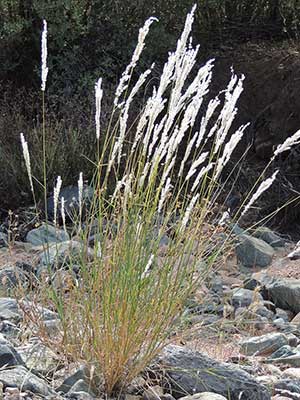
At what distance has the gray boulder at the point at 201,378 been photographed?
338 cm

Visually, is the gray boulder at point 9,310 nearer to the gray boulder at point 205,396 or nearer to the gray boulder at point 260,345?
the gray boulder at point 260,345

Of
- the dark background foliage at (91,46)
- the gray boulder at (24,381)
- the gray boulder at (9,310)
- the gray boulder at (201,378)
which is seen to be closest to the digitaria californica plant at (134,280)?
the gray boulder at (201,378)

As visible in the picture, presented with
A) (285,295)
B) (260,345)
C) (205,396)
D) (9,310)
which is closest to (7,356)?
(205,396)

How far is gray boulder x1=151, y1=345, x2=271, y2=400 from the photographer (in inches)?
133

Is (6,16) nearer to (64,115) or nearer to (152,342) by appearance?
(64,115)

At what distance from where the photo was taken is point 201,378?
3400 mm

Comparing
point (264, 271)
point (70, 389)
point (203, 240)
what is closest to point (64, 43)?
point (264, 271)

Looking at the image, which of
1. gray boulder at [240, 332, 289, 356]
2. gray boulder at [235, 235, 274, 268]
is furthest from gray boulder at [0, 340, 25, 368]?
gray boulder at [235, 235, 274, 268]

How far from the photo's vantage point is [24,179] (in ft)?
25.9

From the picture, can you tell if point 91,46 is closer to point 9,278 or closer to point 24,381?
point 9,278

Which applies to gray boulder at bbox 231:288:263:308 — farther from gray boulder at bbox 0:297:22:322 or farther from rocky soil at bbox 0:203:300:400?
gray boulder at bbox 0:297:22:322

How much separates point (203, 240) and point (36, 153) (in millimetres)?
4452

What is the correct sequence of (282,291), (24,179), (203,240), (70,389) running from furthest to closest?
(24,179)
(282,291)
(203,240)
(70,389)

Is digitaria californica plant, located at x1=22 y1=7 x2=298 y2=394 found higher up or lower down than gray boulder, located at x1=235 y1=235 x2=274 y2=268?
higher up
